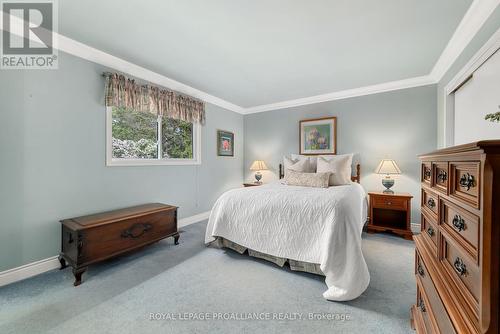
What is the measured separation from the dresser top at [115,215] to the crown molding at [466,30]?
3.71 m

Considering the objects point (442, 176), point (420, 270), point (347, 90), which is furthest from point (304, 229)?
point (347, 90)

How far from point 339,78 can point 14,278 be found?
4557 millimetres

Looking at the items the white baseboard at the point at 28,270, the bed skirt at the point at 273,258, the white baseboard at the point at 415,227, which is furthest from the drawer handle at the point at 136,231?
the white baseboard at the point at 415,227

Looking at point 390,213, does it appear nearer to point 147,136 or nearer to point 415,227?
point 415,227

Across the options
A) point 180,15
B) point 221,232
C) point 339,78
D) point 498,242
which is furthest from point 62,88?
point 339,78

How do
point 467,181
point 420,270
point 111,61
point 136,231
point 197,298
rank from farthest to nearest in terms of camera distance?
point 111,61 < point 136,231 < point 197,298 < point 420,270 < point 467,181

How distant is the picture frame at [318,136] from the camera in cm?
402

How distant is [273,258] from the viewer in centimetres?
231

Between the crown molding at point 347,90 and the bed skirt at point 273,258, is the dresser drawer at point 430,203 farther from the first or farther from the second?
the crown molding at point 347,90

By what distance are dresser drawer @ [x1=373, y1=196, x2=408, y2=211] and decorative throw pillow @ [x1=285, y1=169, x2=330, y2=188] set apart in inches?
35.7

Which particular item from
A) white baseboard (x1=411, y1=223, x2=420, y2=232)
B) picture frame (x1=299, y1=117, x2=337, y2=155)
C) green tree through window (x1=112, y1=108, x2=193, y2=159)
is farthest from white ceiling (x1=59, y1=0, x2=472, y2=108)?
white baseboard (x1=411, y1=223, x2=420, y2=232)

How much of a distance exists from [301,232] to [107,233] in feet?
6.56

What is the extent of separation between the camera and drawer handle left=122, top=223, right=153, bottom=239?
92.3 inches

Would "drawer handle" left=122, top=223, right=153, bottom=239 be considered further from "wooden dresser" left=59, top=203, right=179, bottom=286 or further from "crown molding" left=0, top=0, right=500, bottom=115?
"crown molding" left=0, top=0, right=500, bottom=115
